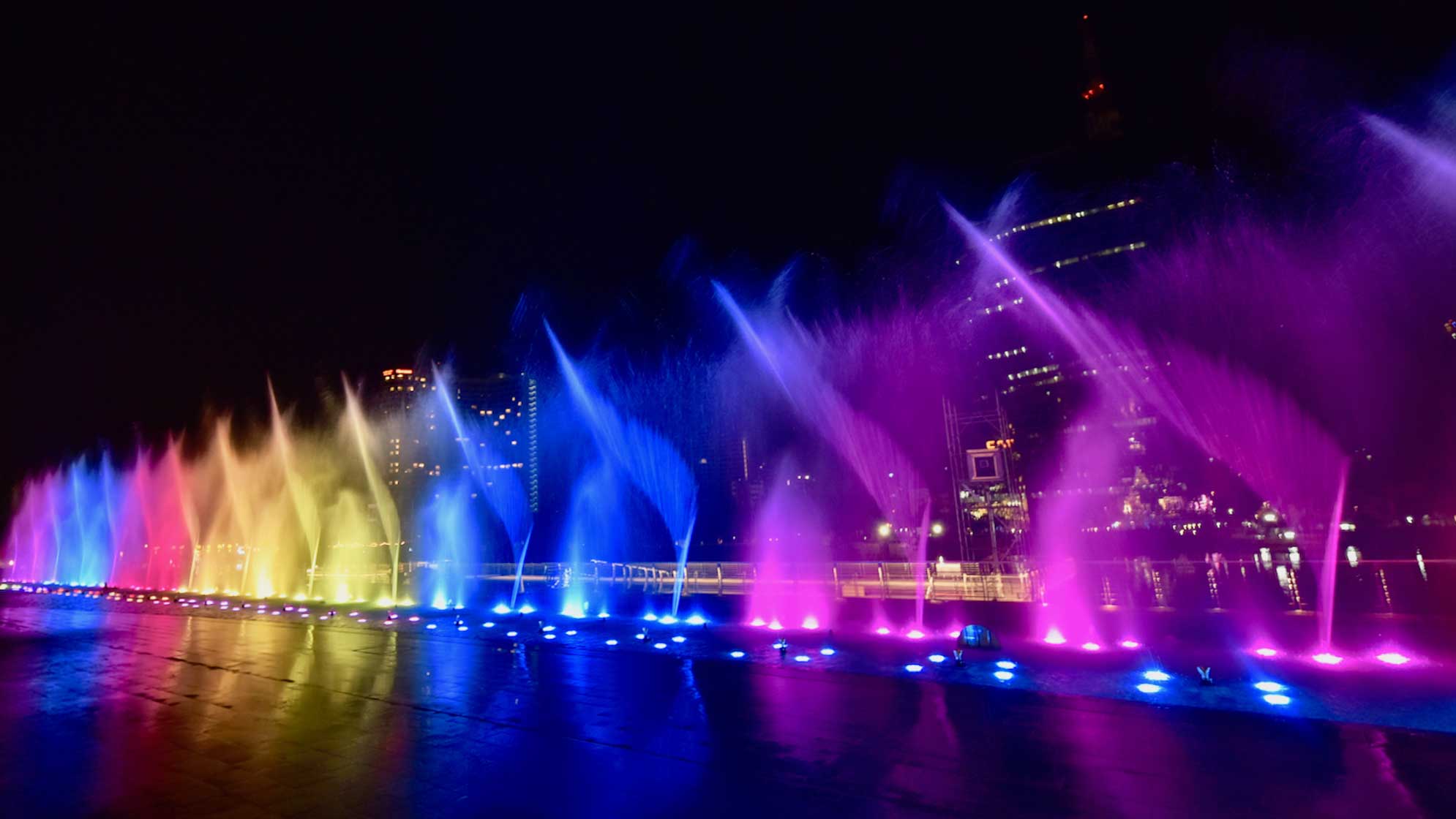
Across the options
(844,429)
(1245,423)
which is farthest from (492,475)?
(1245,423)

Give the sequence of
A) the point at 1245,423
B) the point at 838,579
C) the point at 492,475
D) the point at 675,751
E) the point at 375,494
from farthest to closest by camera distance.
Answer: the point at 492,475 → the point at 375,494 → the point at 1245,423 → the point at 838,579 → the point at 675,751

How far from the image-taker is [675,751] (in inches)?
247

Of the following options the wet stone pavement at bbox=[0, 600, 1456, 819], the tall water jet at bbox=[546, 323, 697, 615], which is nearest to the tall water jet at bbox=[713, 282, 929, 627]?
the tall water jet at bbox=[546, 323, 697, 615]

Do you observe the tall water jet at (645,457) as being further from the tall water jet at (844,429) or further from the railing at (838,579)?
the railing at (838,579)

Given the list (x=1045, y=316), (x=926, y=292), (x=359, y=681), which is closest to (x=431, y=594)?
(x=359, y=681)

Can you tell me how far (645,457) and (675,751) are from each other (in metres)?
37.3

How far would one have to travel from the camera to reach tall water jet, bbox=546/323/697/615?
40125mm

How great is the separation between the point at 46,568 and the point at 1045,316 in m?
83.1

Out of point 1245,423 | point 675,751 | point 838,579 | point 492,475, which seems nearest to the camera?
point 675,751

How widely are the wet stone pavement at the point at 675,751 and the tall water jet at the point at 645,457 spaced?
27.9m

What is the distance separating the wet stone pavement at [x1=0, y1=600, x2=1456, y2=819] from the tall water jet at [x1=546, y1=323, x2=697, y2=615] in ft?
91.5

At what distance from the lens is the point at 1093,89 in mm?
84562

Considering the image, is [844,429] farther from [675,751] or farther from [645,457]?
[675,751]

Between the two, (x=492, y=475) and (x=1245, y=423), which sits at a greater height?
(x=492, y=475)
